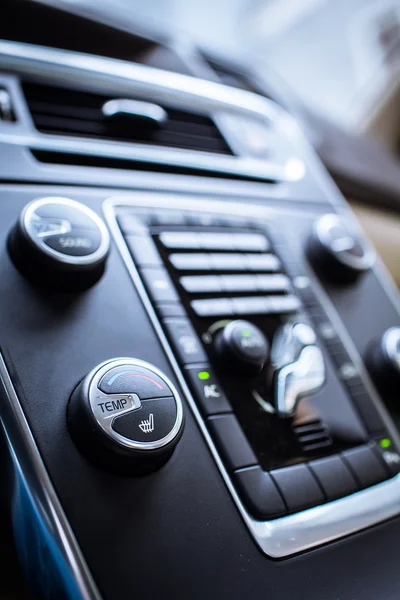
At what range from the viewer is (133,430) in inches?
12.5

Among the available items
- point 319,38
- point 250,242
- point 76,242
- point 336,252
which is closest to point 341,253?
point 336,252

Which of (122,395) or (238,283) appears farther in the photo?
(238,283)

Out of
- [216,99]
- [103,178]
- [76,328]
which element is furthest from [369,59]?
[76,328]

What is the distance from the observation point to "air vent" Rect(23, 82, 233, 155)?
0.51m

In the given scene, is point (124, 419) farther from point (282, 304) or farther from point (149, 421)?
point (282, 304)

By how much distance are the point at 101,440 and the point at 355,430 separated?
262 mm

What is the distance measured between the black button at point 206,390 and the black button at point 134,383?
0.05 m

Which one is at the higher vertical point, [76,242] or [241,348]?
[76,242]

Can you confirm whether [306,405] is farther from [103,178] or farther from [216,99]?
[216,99]

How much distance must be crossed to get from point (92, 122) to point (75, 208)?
0.52 ft

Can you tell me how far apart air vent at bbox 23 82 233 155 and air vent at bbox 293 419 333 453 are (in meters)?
0.34

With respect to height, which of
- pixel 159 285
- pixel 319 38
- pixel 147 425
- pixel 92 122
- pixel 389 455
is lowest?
pixel 389 455

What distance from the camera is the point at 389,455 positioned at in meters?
0.47

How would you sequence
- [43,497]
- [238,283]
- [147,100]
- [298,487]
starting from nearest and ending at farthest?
1. [43,497]
2. [298,487]
3. [238,283]
4. [147,100]
